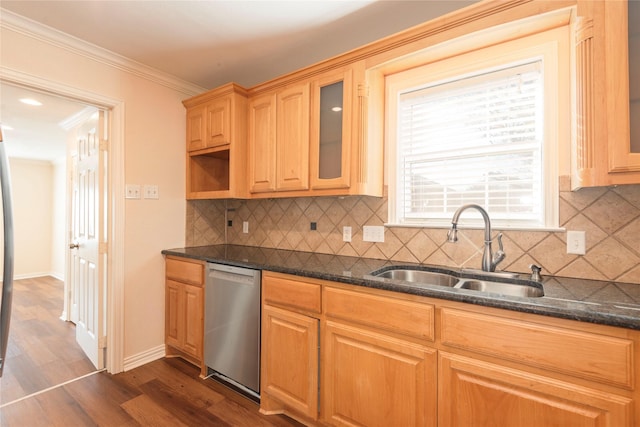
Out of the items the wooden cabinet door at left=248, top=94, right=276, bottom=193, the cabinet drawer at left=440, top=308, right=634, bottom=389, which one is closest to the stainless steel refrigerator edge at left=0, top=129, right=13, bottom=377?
the wooden cabinet door at left=248, top=94, right=276, bottom=193

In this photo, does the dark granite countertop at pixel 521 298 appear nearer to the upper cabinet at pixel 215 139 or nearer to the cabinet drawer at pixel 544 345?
the cabinet drawer at pixel 544 345

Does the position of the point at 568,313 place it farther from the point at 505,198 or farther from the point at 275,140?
the point at 275,140

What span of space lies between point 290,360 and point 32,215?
672cm

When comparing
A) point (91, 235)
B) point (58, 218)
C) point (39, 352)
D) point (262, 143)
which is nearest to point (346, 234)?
point (262, 143)

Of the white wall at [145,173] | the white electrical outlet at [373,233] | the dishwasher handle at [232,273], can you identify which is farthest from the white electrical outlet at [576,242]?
the white wall at [145,173]

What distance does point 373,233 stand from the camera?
7.07 feet

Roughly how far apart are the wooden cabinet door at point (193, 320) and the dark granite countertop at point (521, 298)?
383mm

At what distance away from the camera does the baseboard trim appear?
2.39 metres

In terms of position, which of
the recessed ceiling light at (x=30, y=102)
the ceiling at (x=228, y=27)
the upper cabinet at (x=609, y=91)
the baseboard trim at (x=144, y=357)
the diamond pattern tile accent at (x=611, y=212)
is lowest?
the baseboard trim at (x=144, y=357)

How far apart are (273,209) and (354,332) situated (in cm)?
155

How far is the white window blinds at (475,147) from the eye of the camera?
1687 millimetres

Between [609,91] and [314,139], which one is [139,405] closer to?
[314,139]

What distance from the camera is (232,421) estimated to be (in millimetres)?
Result: 1800

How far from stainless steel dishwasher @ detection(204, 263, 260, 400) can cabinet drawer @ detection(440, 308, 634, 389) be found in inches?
48.0
